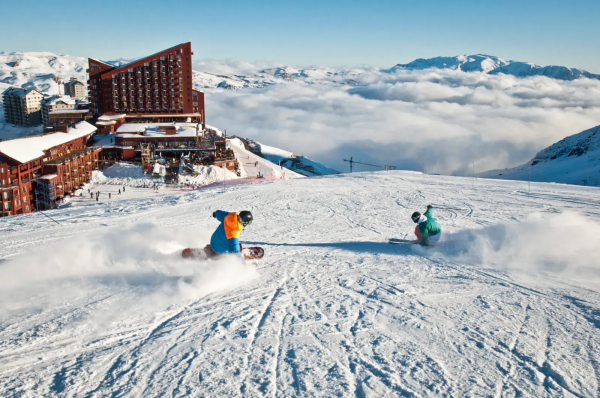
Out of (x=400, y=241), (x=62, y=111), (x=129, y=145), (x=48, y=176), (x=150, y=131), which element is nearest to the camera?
(x=400, y=241)

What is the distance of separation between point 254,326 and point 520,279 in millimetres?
5503

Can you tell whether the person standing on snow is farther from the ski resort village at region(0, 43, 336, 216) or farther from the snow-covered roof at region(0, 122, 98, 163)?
the snow-covered roof at region(0, 122, 98, 163)

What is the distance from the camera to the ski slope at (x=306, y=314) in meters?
5.09

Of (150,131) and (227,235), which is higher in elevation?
(150,131)

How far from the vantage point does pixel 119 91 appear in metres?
60.5

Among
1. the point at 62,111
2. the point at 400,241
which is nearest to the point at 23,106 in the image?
the point at 62,111

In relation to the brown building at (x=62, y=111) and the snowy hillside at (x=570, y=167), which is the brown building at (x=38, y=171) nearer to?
the brown building at (x=62, y=111)

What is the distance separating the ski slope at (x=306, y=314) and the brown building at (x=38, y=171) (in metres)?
17.3

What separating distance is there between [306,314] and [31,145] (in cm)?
3208

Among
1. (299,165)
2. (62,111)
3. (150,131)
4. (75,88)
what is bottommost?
(299,165)

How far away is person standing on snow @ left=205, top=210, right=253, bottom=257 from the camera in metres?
8.48

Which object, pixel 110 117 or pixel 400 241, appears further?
pixel 110 117

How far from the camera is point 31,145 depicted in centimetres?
3134

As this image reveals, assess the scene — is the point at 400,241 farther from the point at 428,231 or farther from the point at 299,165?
the point at 299,165
